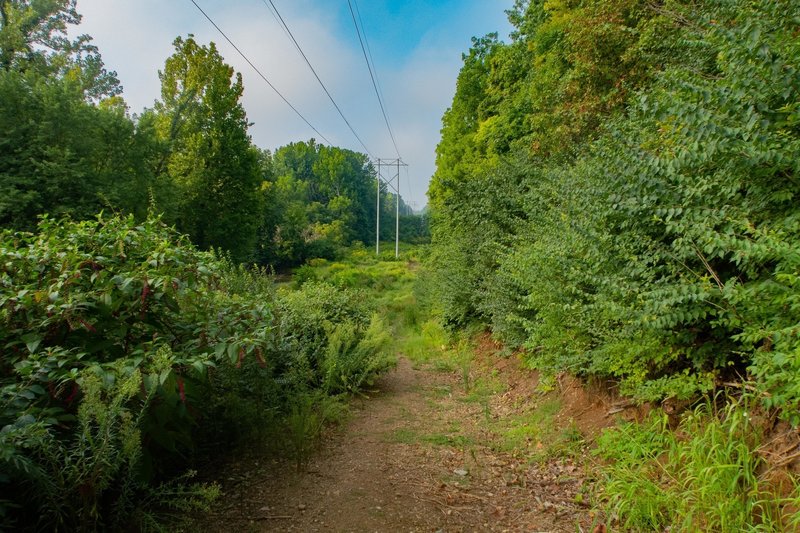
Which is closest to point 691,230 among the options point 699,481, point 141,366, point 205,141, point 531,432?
point 699,481

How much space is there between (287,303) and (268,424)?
2774 mm

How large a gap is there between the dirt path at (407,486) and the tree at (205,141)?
19967mm

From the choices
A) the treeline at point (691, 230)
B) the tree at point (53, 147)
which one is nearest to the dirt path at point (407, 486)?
the treeline at point (691, 230)

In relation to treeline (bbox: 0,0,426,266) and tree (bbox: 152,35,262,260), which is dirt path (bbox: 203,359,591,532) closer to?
treeline (bbox: 0,0,426,266)

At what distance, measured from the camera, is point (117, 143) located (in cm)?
1641

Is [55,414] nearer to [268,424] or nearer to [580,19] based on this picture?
[268,424]

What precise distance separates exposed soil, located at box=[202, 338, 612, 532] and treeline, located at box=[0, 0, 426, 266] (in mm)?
3766

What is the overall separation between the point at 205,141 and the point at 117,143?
19.4ft

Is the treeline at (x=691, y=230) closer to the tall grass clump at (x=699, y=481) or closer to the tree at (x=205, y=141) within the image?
the tall grass clump at (x=699, y=481)

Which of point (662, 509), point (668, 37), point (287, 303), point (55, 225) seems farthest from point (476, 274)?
point (55, 225)

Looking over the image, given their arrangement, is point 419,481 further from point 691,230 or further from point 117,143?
point 117,143

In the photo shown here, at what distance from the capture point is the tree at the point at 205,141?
2155cm

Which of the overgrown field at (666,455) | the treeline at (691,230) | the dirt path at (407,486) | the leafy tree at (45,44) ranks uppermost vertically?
the leafy tree at (45,44)

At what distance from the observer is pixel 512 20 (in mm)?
18281
